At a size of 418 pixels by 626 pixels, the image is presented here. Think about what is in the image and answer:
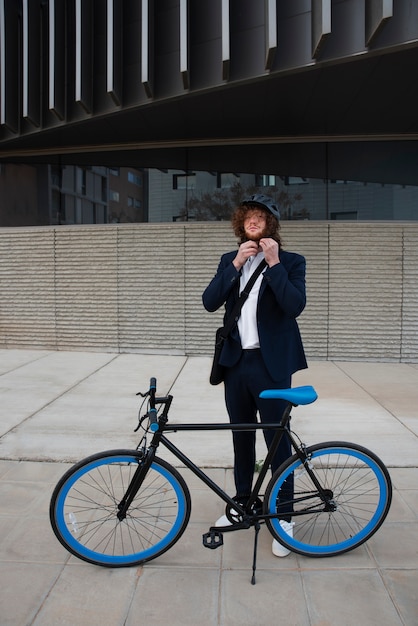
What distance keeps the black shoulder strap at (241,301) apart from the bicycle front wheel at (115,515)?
2.50 feet

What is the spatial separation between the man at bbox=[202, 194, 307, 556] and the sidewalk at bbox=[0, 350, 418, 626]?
1.13 feet

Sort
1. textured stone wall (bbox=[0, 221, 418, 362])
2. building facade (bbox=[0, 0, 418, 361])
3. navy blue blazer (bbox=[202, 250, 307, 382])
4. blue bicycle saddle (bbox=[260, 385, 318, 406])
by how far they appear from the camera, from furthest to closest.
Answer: textured stone wall (bbox=[0, 221, 418, 362]), building facade (bbox=[0, 0, 418, 361]), navy blue blazer (bbox=[202, 250, 307, 382]), blue bicycle saddle (bbox=[260, 385, 318, 406])

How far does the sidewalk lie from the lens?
2.10 metres

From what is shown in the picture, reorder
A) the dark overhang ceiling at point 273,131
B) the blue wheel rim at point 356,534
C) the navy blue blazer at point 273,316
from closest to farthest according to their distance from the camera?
the blue wheel rim at point 356,534 → the navy blue blazer at point 273,316 → the dark overhang ceiling at point 273,131

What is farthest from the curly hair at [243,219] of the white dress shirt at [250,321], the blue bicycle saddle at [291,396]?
the blue bicycle saddle at [291,396]

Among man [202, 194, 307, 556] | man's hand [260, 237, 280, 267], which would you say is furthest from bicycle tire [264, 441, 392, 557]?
man's hand [260, 237, 280, 267]

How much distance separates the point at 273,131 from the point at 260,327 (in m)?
7.04

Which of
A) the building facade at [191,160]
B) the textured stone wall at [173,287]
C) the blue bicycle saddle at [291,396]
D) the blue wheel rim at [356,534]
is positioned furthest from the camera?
the textured stone wall at [173,287]

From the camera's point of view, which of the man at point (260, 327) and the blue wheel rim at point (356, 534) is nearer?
the blue wheel rim at point (356, 534)

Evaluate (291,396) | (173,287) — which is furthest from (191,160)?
(291,396)

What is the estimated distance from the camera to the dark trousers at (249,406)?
2.53 metres

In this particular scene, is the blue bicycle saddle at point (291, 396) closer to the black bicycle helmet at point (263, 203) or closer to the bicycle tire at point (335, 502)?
the bicycle tire at point (335, 502)

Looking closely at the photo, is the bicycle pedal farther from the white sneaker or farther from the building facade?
the building facade

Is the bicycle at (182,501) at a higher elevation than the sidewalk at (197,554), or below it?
higher
